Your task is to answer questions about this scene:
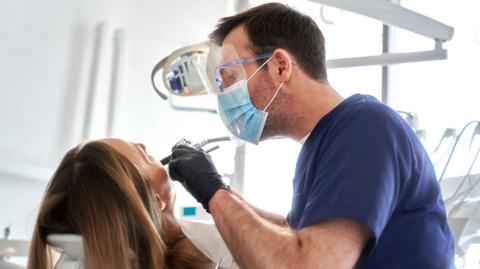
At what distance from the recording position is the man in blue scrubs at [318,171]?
3.42ft

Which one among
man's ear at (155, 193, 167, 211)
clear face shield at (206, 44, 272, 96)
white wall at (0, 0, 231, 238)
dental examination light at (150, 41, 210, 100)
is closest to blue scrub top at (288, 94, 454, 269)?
clear face shield at (206, 44, 272, 96)

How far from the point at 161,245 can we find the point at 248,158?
4.51 feet

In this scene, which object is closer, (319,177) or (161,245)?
(319,177)

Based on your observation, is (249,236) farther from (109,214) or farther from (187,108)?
(187,108)

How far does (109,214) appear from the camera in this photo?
52.1 inches

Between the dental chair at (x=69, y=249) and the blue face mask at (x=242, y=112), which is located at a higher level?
the blue face mask at (x=242, y=112)

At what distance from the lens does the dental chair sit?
130cm

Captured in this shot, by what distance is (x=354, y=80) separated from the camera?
2.67 meters

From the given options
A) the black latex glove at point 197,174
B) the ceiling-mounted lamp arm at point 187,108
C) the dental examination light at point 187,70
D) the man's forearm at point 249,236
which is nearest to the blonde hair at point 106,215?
the black latex glove at point 197,174

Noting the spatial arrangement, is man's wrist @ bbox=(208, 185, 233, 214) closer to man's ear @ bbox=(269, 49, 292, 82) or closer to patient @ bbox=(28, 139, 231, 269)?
patient @ bbox=(28, 139, 231, 269)

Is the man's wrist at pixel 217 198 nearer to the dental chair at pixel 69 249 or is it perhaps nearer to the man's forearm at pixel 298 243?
the man's forearm at pixel 298 243


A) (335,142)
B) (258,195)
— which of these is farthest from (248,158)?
(335,142)

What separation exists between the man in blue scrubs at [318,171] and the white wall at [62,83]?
34.0 inches

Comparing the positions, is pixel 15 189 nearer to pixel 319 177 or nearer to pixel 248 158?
pixel 248 158
